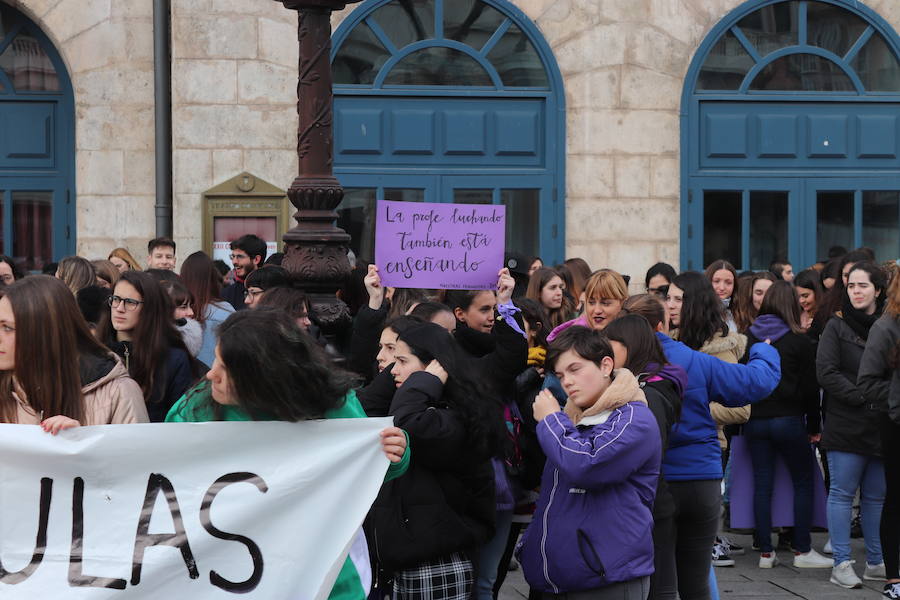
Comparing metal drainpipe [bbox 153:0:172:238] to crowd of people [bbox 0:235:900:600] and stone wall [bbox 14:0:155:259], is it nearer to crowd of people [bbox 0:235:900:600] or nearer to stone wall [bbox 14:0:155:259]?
stone wall [bbox 14:0:155:259]

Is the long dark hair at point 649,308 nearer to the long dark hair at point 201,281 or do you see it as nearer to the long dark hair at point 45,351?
the long dark hair at point 201,281

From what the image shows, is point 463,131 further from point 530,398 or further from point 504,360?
point 504,360

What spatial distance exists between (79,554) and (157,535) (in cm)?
24

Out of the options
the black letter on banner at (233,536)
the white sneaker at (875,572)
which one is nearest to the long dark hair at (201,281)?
the black letter on banner at (233,536)

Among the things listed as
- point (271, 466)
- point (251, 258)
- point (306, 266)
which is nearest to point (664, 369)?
point (306, 266)

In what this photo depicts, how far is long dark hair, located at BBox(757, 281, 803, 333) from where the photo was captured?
865cm

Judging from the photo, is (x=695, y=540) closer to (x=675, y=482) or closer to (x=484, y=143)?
(x=675, y=482)

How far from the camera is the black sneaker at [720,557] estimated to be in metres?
8.91

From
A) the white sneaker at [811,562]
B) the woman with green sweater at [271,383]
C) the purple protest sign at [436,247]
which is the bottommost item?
the white sneaker at [811,562]

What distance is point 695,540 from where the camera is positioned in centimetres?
Result: 666

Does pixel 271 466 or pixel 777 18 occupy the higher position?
pixel 777 18

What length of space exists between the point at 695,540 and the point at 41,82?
406 inches

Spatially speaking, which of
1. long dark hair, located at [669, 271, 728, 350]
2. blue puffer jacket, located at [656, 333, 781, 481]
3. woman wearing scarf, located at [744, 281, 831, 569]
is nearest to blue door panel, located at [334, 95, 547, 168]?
woman wearing scarf, located at [744, 281, 831, 569]

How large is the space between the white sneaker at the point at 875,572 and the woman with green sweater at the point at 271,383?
5.02 metres
